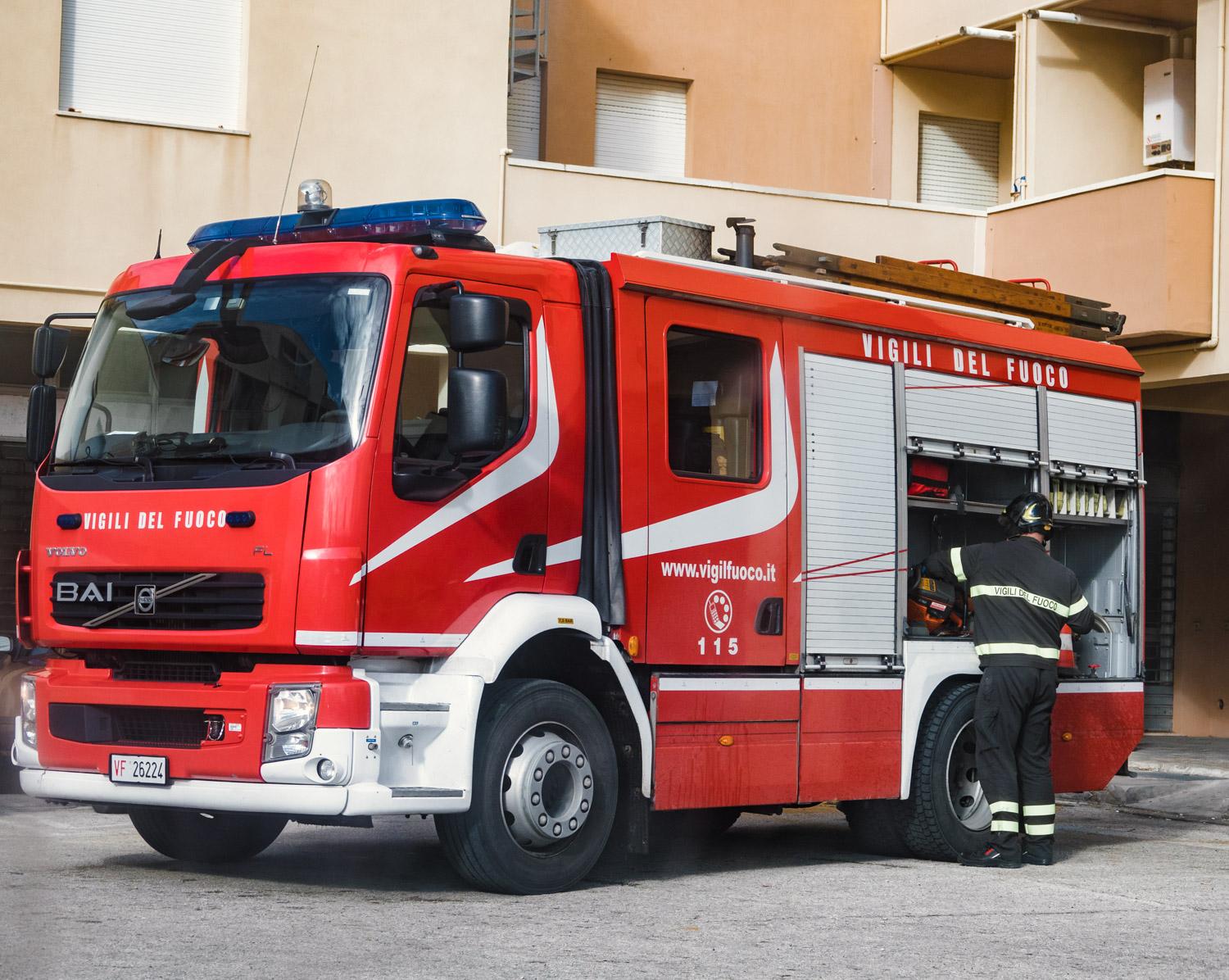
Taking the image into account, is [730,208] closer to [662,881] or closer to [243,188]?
[243,188]

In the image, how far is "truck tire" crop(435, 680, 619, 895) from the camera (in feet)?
24.6

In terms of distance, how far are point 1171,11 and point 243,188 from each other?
889 cm

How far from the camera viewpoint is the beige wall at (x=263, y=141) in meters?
14.5

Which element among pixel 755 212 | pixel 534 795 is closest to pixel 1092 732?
pixel 534 795

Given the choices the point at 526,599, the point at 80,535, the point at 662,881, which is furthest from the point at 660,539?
the point at 80,535

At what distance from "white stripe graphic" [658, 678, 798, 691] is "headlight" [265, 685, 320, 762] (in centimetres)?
178

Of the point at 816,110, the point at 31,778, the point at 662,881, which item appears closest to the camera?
the point at 31,778

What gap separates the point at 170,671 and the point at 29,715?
0.87 metres

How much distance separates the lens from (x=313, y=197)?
27.8 feet

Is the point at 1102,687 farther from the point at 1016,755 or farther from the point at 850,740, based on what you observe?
the point at 850,740

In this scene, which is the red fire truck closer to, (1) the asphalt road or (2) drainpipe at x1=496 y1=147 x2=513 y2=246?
(1) the asphalt road

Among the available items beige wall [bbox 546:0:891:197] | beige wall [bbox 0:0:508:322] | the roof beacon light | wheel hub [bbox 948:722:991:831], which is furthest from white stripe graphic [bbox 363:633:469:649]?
beige wall [bbox 546:0:891:197]

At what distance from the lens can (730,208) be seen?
55.4ft

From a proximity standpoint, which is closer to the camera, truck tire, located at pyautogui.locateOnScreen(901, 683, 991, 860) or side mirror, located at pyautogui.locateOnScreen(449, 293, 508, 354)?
side mirror, located at pyautogui.locateOnScreen(449, 293, 508, 354)
